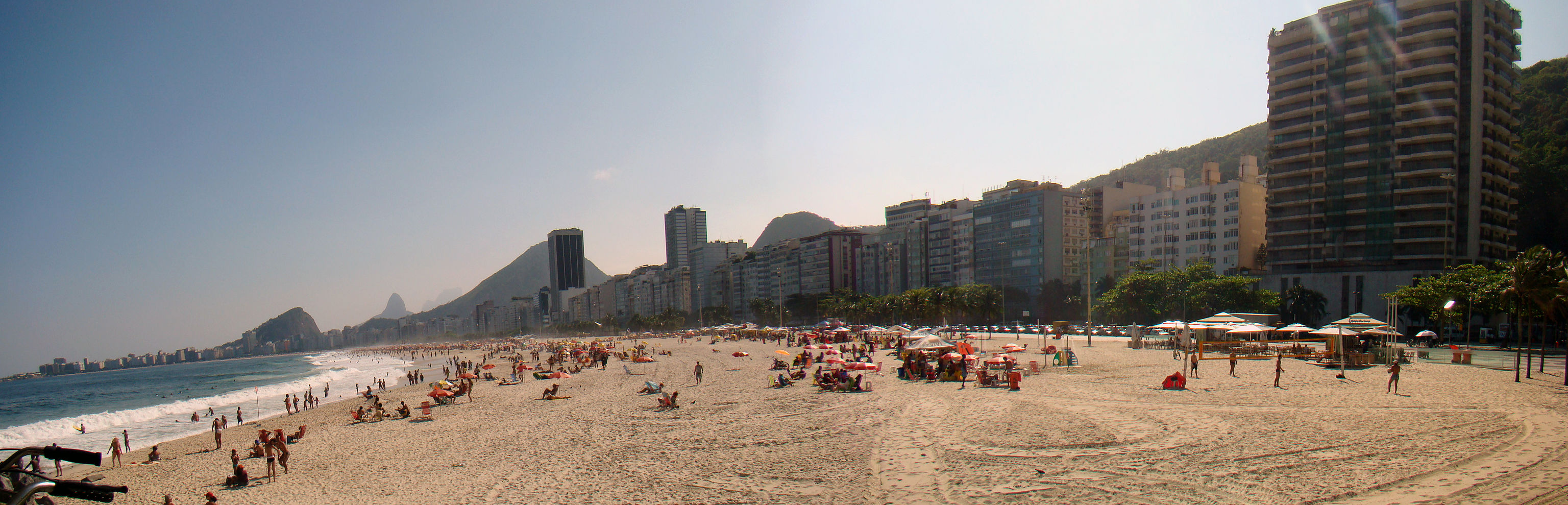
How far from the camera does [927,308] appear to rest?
70125 mm

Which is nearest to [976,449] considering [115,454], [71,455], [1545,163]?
[71,455]

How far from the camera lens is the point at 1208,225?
80.5 meters

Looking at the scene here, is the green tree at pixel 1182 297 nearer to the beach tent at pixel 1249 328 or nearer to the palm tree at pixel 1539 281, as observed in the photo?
the beach tent at pixel 1249 328

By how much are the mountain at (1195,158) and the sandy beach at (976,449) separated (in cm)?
11302

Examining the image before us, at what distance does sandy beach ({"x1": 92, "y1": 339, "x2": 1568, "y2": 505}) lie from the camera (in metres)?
11.9

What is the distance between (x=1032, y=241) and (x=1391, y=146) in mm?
39249

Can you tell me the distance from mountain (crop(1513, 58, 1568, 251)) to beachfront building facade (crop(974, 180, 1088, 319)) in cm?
4229

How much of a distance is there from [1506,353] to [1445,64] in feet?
144

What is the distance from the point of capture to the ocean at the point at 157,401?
1363 inches

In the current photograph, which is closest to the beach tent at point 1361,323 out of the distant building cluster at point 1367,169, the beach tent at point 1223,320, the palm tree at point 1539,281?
the beach tent at point 1223,320

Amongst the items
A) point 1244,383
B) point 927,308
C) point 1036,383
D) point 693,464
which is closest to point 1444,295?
point 1244,383

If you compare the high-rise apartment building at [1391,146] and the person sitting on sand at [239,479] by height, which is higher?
the high-rise apartment building at [1391,146]

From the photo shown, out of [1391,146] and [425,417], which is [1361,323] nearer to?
[425,417]

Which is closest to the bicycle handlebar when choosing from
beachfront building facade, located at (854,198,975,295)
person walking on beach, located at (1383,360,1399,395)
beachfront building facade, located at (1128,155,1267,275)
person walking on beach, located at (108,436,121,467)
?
person walking on beach, located at (108,436,121,467)
